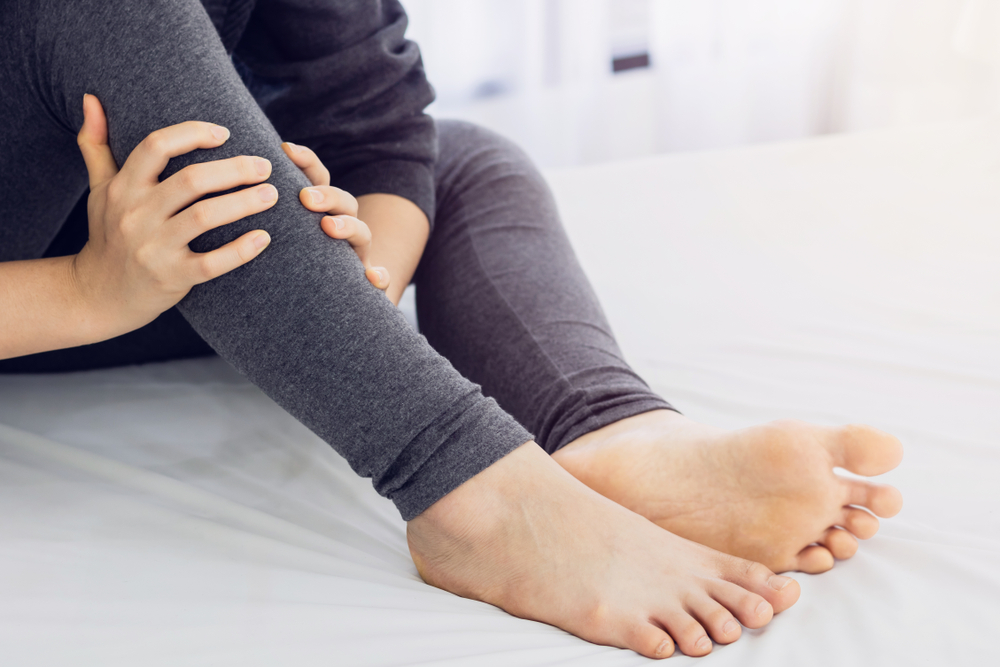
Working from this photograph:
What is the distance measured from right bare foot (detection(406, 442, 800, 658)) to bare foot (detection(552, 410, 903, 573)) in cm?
3

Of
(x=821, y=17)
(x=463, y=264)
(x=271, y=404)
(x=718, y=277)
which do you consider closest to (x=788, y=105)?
(x=821, y=17)

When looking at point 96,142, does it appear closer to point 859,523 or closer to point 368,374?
point 368,374

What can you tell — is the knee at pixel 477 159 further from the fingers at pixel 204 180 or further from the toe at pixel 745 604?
the toe at pixel 745 604

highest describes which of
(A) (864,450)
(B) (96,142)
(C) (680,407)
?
(B) (96,142)

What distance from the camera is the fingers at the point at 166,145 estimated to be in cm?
48

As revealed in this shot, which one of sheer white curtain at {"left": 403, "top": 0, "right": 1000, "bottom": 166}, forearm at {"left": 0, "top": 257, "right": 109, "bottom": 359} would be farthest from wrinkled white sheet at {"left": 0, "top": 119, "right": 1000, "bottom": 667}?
sheer white curtain at {"left": 403, "top": 0, "right": 1000, "bottom": 166}

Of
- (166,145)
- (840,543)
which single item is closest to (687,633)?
(840,543)

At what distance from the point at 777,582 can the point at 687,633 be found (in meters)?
0.07

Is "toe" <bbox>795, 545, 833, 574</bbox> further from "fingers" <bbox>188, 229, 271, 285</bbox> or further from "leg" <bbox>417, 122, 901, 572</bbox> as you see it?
"fingers" <bbox>188, 229, 271, 285</bbox>

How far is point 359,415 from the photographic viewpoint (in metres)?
0.49

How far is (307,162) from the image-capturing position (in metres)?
0.58

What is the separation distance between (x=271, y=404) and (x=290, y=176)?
32 centimetres

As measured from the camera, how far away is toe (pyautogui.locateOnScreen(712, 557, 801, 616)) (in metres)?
0.48

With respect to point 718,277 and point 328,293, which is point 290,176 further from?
point 718,277
